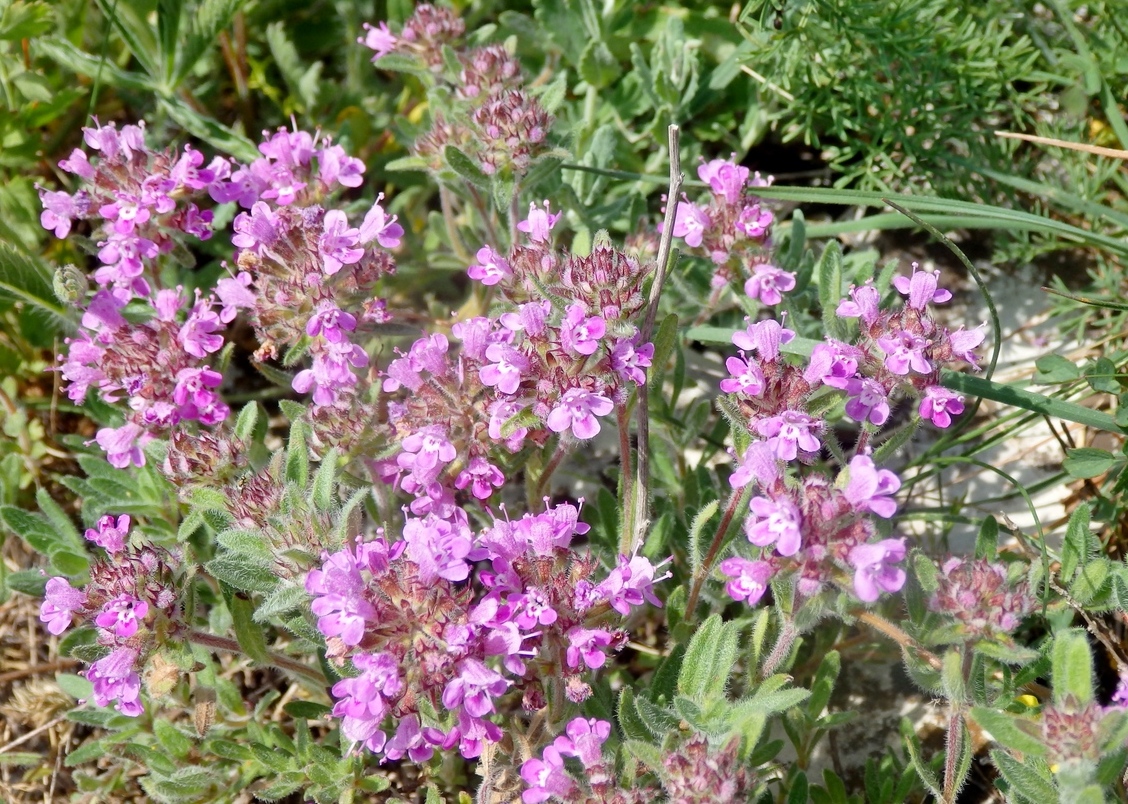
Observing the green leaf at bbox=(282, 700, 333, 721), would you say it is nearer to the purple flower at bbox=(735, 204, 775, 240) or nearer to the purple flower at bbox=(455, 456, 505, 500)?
the purple flower at bbox=(455, 456, 505, 500)

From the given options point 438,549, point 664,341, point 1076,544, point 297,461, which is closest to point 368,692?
point 438,549

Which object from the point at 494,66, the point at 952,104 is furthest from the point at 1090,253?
the point at 494,66

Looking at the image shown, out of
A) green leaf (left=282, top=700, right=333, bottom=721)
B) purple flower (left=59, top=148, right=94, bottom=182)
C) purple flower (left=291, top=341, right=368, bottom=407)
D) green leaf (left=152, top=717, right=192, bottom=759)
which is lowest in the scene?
green leaf (left=152, top=717, right=192, bottom=759)

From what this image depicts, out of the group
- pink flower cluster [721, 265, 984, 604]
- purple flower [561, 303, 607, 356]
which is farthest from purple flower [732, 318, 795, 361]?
purple flower [561, 303, 607, 356]

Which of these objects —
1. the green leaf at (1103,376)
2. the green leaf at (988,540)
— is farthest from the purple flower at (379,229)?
the green leaf at (1103,376)

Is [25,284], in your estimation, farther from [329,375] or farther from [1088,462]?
[1088,462]

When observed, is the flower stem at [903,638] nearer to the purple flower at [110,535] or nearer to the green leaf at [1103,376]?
the green leaf at [1103,376]

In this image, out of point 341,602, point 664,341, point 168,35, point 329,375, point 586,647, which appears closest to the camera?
point 341,602

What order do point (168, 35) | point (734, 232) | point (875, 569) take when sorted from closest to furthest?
1. point (875, 569)
2. point (734, 232)
3. point (168, 35)
